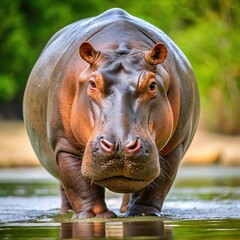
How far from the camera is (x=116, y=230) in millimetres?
8211

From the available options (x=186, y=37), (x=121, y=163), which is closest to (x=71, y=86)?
(x=121, y=163)

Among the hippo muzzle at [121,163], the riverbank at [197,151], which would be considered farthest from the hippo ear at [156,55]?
the riverbank at [197,151]

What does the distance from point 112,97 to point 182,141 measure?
5.35 ft

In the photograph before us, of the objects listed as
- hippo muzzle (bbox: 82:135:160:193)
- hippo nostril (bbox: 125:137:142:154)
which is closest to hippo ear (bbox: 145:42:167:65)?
hippo muzzle (bbox: 82:135:160:193)

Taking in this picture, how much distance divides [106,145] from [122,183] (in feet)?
1.31

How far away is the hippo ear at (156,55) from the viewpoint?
9320 millimetres

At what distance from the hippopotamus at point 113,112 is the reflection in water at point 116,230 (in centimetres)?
29

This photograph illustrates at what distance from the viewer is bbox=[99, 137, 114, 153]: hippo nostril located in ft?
28.0

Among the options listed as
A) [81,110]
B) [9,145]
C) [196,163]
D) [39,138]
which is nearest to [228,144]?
[196,163]

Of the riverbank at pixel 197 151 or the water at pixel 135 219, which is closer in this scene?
the water at pixel 135 219

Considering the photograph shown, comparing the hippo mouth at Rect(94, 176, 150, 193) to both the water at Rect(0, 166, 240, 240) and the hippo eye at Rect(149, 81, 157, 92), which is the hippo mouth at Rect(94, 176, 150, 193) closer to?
the water at Rect(0, 166, 240, 240)

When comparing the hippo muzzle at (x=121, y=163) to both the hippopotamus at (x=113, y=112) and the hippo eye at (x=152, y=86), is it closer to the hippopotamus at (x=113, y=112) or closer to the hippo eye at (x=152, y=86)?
the hippopotamus at (x=113, y=112)

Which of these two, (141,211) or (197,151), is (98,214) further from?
(197,151)

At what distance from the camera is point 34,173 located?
73.1ft
